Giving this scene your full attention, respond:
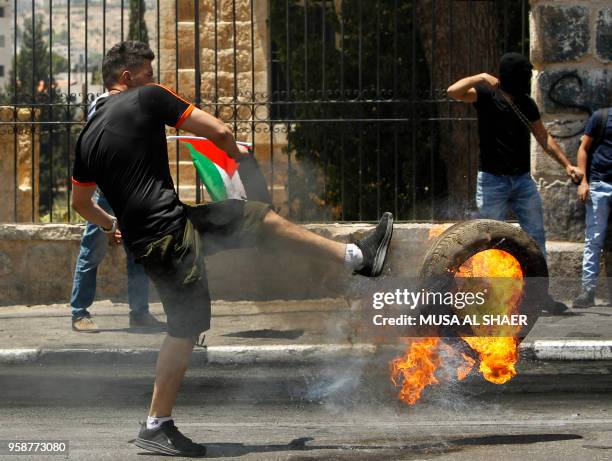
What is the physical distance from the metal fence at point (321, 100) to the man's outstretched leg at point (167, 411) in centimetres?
448

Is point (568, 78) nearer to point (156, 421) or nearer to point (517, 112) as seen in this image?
point (517, 112)

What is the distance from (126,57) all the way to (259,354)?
2.85 metres

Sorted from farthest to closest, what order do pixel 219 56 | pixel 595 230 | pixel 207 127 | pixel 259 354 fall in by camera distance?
pixel 219 56, pixel 595 230, pixel 259 354, pixel 207 127

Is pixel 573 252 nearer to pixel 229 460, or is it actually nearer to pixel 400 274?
pixel 400 274

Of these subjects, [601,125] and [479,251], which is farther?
[601,125]

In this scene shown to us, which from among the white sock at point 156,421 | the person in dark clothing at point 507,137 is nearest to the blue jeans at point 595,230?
the person in dark clothing at point 507,137

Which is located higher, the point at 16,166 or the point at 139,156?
the point at 139,156

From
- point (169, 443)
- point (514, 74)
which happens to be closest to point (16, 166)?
point (514, 74)

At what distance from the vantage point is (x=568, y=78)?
401 inches

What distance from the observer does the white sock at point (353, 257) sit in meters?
5.71

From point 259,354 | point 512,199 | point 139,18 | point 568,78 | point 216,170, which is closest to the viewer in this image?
point 259,354

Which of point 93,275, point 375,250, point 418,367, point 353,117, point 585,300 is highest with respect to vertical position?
point 353,117

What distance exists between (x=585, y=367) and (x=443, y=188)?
470 cm

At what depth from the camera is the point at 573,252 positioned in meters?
10.0
